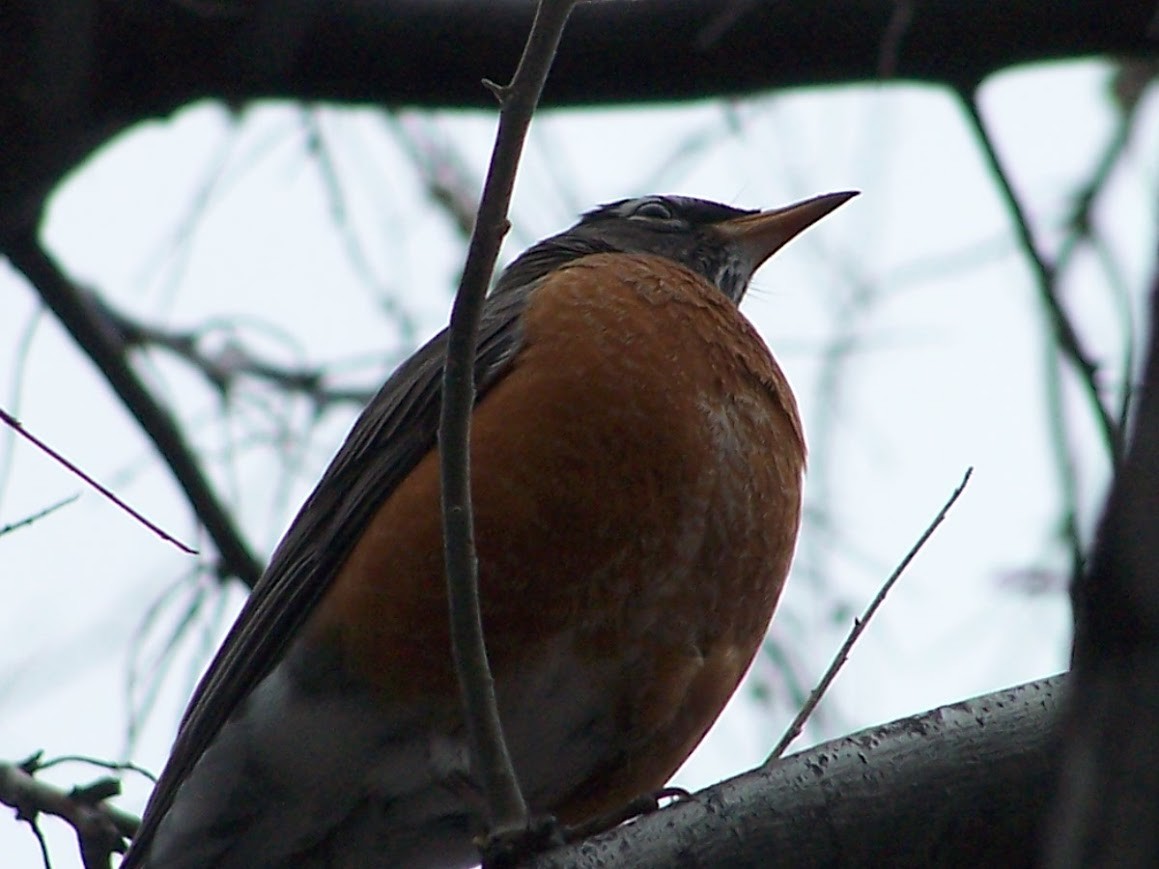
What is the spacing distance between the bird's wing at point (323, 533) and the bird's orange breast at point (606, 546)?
50 mm

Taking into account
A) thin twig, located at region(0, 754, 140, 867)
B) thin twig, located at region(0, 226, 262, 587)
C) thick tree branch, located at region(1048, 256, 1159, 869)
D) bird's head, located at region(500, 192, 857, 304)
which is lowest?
thick tree branch, located at region(1048, 256, 1159, 869)

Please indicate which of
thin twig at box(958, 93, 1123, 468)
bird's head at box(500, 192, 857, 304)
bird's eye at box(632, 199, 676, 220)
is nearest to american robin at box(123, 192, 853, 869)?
thin twig at box(958, 93, 1123, 468)

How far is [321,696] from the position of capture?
2.74 m

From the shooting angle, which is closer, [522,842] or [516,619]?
[522,842]

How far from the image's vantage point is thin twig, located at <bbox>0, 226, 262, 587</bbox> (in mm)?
3115

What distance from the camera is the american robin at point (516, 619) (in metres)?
2.70

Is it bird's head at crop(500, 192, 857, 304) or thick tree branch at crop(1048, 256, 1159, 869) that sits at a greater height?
bird's head at crop(500, 192, 857, 304)

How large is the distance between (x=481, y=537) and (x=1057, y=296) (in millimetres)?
1051

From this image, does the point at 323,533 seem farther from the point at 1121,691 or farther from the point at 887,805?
the point at 1121,691

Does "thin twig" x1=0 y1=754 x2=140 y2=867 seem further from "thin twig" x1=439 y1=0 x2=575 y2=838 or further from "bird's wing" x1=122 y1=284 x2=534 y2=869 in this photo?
"thin twig" x1=439 y1=0 x2=575 y2=838

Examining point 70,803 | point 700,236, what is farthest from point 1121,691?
point 700,236

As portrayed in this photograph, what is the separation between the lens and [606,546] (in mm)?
2719

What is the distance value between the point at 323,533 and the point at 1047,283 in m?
1.43

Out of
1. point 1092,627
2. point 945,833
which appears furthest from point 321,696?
point 1092,627
